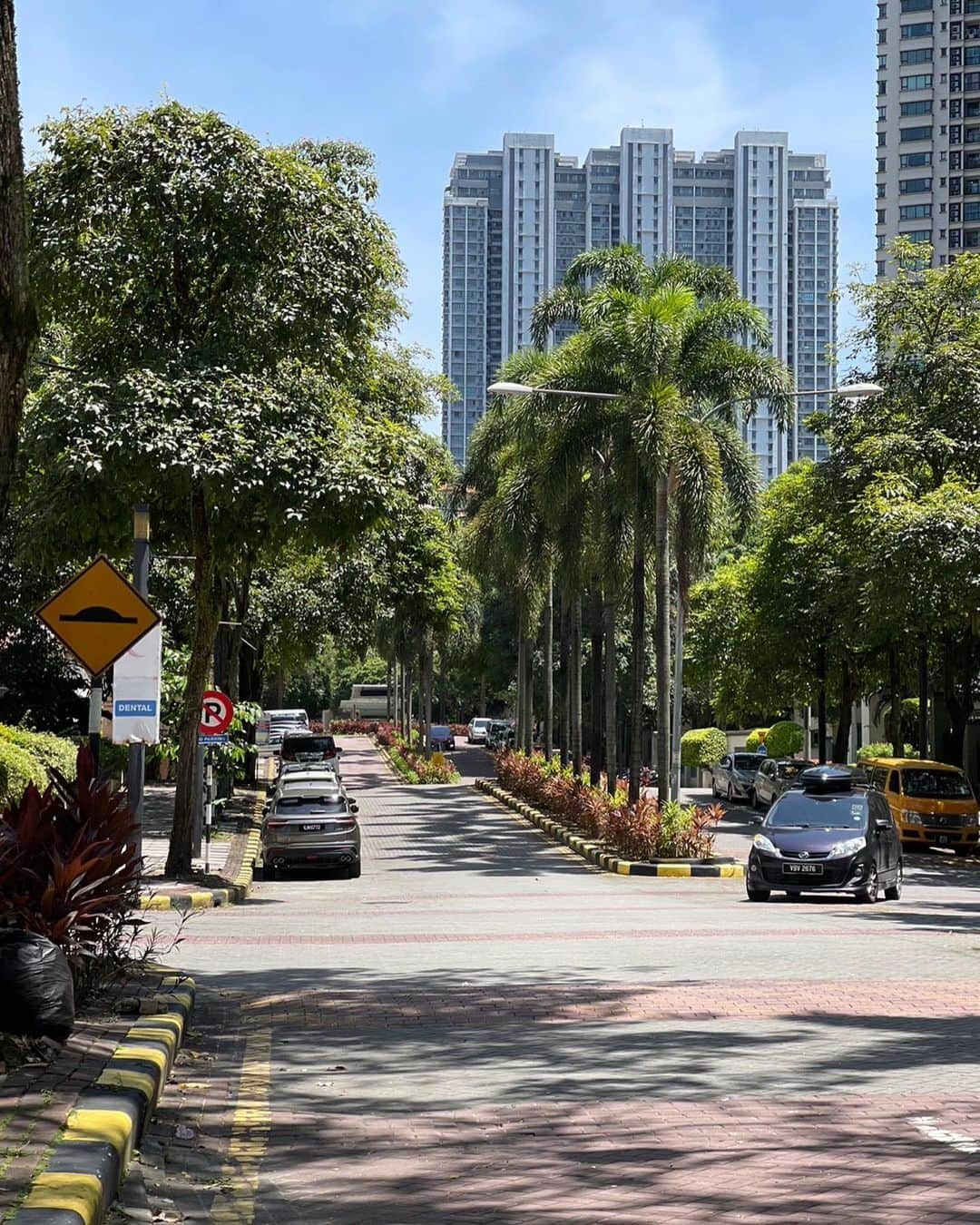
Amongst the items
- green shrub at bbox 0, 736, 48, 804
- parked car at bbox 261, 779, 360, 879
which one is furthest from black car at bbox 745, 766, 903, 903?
green shrub at bbox 0, 736, 48, 804

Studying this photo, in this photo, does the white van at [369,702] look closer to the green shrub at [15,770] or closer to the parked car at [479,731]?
the parked car at [479,731]

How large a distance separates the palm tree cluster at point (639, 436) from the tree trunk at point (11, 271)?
843 inches

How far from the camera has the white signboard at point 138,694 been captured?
17719 millimetres

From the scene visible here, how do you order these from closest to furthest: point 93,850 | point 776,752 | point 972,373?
point 93,850 < point 972,373 < point 776,752

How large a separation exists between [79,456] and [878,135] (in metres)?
124

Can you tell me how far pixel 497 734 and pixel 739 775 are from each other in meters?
41.7

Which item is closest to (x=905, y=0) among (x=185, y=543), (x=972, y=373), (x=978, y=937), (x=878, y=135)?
(x=878, y=135)

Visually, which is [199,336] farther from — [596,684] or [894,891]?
[596,684]

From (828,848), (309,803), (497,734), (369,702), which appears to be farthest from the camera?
(369,702)

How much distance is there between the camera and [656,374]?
31.1 metres

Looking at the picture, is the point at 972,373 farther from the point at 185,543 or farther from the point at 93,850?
the point at 93,850

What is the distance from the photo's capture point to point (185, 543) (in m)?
27.5

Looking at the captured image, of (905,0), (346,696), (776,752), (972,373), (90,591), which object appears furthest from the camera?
(346,696)

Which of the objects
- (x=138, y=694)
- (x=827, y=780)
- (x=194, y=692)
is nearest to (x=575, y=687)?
(x=827, y=780)
